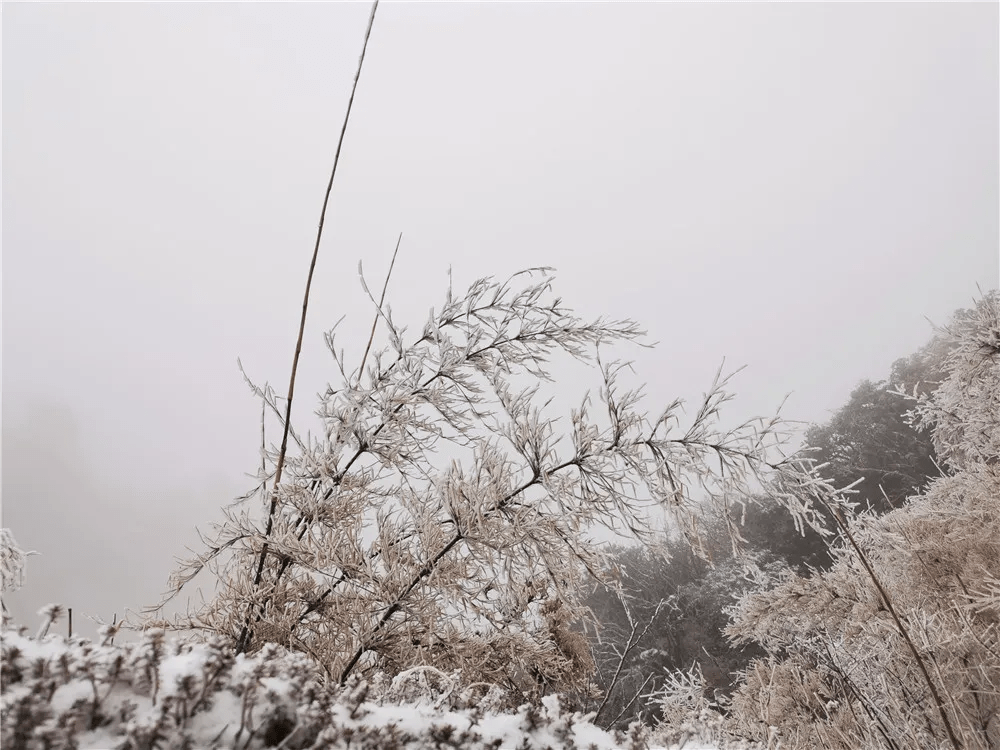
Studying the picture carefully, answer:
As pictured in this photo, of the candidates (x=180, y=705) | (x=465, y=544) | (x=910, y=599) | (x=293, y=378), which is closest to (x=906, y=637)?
(x=465, y=544)

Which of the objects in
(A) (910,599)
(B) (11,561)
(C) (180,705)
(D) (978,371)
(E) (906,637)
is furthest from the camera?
(A) (910,599)

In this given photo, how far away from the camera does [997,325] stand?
14.1ft

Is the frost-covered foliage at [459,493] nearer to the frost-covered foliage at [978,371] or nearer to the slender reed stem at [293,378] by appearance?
the slender reed stem at [293,378]

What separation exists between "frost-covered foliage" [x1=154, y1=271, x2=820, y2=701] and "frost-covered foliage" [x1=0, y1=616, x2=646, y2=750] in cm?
96

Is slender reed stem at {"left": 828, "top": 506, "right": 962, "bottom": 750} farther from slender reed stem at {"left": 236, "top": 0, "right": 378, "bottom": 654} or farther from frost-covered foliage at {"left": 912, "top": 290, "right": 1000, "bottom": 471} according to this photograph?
frost-covered foliage at {"left": 912, "top": 290, "right": 1000, "bottom": 471}

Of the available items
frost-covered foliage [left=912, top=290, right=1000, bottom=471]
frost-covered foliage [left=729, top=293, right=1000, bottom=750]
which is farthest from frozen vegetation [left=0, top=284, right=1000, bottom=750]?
frost-covered foliage [left=912, top=290, right=1000, bottom=471]

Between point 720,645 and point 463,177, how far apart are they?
159658 mm

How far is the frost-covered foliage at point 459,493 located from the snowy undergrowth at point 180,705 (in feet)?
3.20

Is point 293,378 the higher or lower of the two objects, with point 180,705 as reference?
higher

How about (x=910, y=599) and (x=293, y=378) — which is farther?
(x=910, y=599)

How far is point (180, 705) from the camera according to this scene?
68cm

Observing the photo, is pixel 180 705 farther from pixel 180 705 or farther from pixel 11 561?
pixel 11 561

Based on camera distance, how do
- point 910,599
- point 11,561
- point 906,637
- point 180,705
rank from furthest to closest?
point 910,599, point 11,561, point 906,637, point 180,705

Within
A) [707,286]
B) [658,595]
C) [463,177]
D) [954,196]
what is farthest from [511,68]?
[658,595]
